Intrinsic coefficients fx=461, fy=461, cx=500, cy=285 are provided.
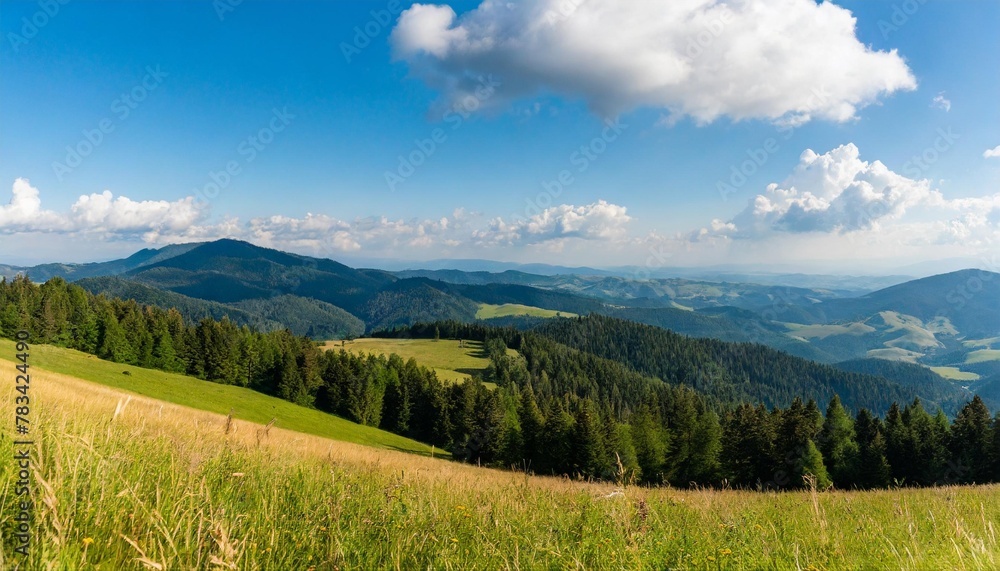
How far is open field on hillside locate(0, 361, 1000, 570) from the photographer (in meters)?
2.86

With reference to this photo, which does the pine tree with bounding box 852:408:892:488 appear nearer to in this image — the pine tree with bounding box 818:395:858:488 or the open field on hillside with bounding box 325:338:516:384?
the pine tree with bounding box 818:395:858:488

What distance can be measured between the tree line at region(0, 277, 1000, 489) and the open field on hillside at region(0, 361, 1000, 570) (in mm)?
27709

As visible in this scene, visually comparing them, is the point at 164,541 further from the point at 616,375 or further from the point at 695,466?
the point at 616,375

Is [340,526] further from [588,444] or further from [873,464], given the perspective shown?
[873,464]

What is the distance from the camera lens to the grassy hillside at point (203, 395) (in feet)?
155

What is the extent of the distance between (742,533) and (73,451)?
671cm

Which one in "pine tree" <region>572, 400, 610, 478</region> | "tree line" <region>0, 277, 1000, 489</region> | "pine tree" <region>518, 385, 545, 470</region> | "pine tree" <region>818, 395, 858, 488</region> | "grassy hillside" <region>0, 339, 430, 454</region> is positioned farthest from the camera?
"pine tree" <region>518, 385, 545, 470</region>

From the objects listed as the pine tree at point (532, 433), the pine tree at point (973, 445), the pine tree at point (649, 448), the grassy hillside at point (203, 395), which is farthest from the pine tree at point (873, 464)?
the grassy hillside at point (203, 395)

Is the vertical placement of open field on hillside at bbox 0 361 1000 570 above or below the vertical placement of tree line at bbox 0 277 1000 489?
above

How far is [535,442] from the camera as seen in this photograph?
62406 mm

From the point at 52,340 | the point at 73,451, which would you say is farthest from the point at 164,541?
the point at 52,340

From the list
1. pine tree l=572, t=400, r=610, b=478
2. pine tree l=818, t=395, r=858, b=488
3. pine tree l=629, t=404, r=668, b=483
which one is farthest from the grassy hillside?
pine tree l=818, t=395, r=858, b=488

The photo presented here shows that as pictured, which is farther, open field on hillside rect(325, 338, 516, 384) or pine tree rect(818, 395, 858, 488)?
open field on hillside rect(325, 338, 516, 384)

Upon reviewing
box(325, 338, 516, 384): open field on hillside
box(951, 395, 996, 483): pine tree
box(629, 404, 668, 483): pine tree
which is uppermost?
box(951, 395, 996, 483): pine tree
